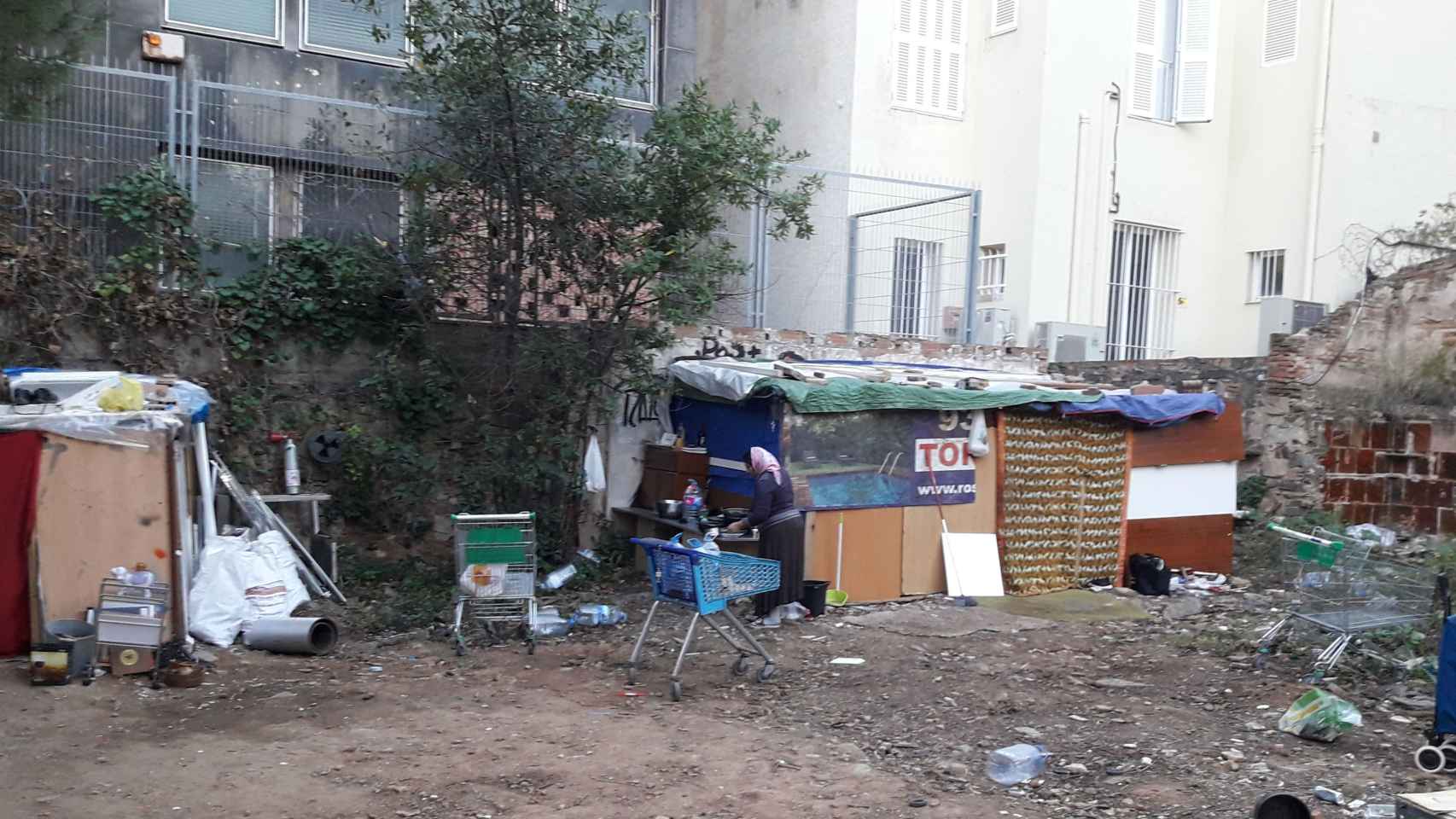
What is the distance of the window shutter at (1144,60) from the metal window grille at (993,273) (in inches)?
118

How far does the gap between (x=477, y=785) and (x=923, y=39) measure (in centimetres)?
1374

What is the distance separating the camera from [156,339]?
9359mm

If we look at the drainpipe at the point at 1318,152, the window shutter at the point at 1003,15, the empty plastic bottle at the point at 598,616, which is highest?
the window shutter at the point at 1003,15

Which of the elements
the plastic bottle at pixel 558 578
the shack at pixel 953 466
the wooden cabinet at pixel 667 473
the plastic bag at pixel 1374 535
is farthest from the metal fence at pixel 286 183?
the plastic bag at pixel 1374 535

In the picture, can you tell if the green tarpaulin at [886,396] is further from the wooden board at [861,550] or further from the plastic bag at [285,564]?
the plastic bag at [285,564]

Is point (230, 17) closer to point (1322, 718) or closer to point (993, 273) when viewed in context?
point (993, 273)

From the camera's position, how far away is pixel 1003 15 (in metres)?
16.5

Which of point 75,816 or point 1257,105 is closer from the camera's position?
point 75,816

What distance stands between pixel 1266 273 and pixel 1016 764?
1409 centimetres

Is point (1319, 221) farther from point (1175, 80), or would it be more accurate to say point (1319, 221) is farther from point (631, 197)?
point (631, 197)

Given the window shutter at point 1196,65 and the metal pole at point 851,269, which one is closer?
the metal pole at point 851,269

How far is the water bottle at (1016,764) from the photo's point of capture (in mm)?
5922

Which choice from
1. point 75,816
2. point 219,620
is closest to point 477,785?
point 75,816

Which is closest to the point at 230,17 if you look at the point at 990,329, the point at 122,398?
the point at 122,398
